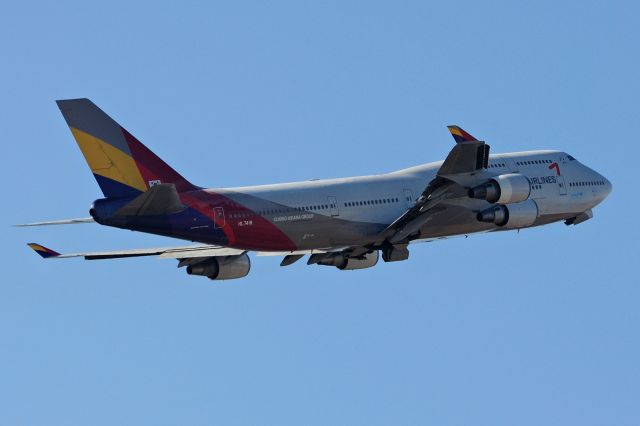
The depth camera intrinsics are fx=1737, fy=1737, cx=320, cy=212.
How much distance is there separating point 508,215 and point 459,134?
14.5 feet

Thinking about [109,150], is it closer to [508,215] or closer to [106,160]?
[106,160]

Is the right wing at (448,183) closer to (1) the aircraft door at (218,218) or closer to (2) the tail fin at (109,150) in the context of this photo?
(1) the aircraft door at (218,218)

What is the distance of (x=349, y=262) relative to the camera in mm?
83375

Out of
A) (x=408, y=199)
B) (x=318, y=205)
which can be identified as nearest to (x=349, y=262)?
(x=408, y=199)

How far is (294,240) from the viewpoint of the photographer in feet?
258

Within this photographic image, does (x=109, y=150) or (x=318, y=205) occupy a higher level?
(x=109, y=150)

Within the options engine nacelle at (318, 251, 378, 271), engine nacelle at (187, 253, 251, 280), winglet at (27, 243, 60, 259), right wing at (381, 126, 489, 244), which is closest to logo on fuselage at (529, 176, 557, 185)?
right wing at (381, 126, 489, 244)

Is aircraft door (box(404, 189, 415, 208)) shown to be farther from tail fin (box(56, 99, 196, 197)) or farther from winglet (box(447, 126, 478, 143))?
tail fin (box(56, 99, 196, 197))

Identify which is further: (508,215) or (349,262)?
(349,262)

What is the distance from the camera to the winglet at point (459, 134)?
79688mm

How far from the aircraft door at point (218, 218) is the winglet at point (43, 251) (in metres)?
7.60

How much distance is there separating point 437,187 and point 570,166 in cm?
1032

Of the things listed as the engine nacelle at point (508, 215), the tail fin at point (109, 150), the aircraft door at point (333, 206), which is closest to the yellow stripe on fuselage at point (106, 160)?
the tail fin at point (109, 150)

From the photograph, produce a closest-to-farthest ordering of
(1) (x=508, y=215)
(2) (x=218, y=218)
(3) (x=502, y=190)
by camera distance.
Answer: (2) (x=218, y=218) < (3) (x=502, y=190) < (1) (x=508, y=215)
